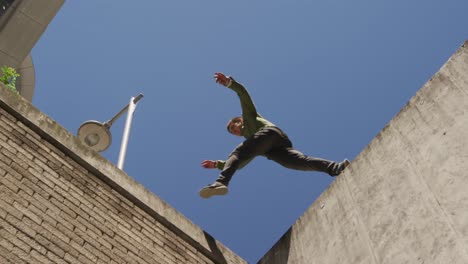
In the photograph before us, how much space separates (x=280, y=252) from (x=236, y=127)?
192cm

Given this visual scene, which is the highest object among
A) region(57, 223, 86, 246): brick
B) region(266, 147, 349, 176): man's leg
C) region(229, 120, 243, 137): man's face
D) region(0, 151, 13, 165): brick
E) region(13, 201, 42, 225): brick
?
region(229, 120, 243, 137): man's face

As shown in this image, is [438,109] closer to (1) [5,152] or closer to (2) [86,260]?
(2) [86,260]

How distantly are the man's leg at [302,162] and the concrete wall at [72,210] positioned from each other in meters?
1.39

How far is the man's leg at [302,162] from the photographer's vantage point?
256 inches

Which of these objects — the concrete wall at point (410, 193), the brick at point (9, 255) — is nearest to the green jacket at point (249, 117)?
the concrete wall at point (410, 193)

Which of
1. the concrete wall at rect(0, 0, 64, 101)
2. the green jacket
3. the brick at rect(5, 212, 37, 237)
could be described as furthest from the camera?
the concrete wall at rect(0, 0, 64, 101)

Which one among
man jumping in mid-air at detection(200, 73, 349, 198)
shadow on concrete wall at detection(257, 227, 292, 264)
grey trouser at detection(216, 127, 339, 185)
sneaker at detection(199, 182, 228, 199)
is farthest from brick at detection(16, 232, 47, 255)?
shadow on concrete wall at detection(257, 227, 292, 264)

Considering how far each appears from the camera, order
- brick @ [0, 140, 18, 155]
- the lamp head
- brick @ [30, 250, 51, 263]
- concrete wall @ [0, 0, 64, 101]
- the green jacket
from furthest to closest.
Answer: concrete wall @ [0, 0, 64, 101]
the lamp head
the green jacket
brick @ [0, 140, 18, 155]
brick @ [30, 250, 51, 263]

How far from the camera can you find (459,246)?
161 inches

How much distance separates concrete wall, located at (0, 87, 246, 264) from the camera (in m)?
4.77

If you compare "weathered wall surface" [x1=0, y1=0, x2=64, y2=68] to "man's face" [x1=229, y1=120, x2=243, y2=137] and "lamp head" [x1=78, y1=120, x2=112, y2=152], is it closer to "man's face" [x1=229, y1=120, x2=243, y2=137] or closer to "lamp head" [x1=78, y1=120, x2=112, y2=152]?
"lamp head" [x1=78, y1=120, x2=112, y2=152]

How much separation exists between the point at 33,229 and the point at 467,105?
12.7ft

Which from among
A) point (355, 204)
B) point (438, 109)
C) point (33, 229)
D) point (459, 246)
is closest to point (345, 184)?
point (355, 204)

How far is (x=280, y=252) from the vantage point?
6422mm
